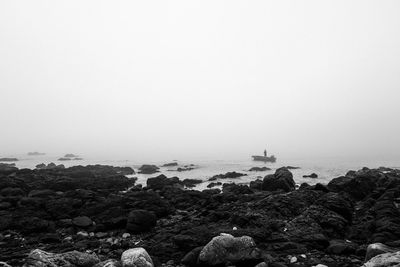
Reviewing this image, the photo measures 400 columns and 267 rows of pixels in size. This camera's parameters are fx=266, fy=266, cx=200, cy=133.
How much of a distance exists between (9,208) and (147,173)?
36.2 metres

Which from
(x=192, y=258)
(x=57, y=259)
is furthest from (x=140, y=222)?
(x=57, y=259)

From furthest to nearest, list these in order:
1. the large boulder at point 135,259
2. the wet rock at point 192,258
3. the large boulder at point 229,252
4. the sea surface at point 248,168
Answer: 1. the sea surface at point 248,168
2. the wet rock at point 192,258
3. the large boulder at point 229,252
4. the large boulder at point 135,259

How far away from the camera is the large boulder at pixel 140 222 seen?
13172 millimetres

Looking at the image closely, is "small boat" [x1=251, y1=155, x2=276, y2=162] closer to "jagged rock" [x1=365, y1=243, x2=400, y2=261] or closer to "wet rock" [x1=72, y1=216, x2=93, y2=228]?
"wet rock" [x1=72, y1=216, x2=93, y2=228]

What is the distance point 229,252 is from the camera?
28.0 ft

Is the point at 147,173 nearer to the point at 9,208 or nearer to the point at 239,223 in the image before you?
the point at 9,208

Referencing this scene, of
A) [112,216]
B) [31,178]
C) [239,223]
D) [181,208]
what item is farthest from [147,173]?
[239,223]

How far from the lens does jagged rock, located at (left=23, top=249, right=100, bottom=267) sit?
7.54m

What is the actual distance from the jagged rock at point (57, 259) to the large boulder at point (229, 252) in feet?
11.9

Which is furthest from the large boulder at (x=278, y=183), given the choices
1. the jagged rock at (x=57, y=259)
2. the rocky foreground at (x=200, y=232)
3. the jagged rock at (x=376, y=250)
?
the jagged rock at (x=57, y=259)

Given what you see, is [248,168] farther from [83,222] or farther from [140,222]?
[83,222]

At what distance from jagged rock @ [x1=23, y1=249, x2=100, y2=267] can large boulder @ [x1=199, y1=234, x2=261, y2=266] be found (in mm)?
3630

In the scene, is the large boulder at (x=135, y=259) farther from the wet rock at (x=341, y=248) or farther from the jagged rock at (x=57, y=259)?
the wet rock at (x=341, y=248)

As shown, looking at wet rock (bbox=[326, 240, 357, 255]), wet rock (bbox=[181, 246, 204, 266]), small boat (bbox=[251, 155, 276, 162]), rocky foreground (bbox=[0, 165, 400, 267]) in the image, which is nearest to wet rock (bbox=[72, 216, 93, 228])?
rocky foreground (bbox=[0, 165, 400, 267])
